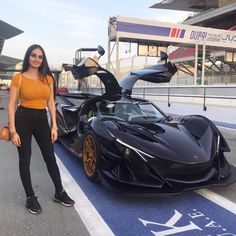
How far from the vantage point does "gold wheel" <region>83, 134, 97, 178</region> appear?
208 inches

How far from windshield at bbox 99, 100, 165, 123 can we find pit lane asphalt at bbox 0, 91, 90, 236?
1.36 m

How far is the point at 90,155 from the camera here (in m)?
5.50

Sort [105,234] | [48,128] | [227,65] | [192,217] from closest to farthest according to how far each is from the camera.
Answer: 1. [105,234]
2. [192,217]
3. [48,128]
4. [227,65]

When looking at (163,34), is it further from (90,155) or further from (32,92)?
(32,92)

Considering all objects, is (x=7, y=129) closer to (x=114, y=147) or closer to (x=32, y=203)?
(x=32, y=203)

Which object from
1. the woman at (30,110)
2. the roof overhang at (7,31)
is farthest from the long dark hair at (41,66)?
the roof overhang at (7,31)

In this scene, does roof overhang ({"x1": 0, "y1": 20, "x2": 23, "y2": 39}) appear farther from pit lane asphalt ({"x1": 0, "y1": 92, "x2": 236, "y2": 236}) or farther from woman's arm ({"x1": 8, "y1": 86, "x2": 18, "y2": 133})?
woman's arm ({"x1": 8, "y1": 86, "x2": 18, "y2": 133})

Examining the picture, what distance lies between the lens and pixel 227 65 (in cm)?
4644

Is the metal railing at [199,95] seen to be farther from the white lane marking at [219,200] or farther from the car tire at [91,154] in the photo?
the white lane marking at [219,200]

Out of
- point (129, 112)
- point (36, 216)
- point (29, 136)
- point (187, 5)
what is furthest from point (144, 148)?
point (187, 5)

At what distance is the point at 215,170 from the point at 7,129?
2501mm

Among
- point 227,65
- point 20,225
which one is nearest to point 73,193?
point 20,225

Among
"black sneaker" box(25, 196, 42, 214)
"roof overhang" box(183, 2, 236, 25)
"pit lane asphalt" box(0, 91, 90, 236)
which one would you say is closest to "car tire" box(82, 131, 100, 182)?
"pit lane asphalt" box(0, 91, 90, 236)

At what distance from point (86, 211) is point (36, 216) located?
1.79 ft
